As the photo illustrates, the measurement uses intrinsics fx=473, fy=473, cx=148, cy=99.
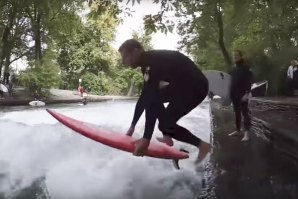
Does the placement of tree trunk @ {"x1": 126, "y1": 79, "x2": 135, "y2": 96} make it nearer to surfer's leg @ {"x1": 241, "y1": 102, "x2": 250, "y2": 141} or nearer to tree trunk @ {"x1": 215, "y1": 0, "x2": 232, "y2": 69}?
tree trunk @ {"x1": 215, "y1": 0, "x2": 232, "y2": 69}

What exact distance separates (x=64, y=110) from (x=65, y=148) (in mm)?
2990

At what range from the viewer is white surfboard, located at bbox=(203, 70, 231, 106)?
173 inches

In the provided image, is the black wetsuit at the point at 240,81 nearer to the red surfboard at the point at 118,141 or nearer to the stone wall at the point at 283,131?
the stone wall at the point at 283,131

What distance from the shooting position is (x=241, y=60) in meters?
5.20

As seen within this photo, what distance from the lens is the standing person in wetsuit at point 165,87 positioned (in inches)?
117

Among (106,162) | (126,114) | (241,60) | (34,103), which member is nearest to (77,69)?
(106,162)

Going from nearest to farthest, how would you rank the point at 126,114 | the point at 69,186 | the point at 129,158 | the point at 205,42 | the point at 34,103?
the point at 69,186 → the point at 129,158 → the point at 205,42 → the point at 126,114 → the point at 34,103

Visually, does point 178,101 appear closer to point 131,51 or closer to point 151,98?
point 151,98

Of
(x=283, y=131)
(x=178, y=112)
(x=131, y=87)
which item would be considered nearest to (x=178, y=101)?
(x=178, y=112)

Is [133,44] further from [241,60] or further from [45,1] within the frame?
[241,60]

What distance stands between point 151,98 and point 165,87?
21cm

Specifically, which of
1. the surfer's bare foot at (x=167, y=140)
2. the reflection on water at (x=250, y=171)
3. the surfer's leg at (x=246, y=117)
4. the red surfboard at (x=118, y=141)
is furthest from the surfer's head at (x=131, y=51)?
the surfer's leg at (x=246, y=117)

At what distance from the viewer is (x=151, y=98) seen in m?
2.95

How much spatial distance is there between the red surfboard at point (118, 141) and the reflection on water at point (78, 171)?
44cm
